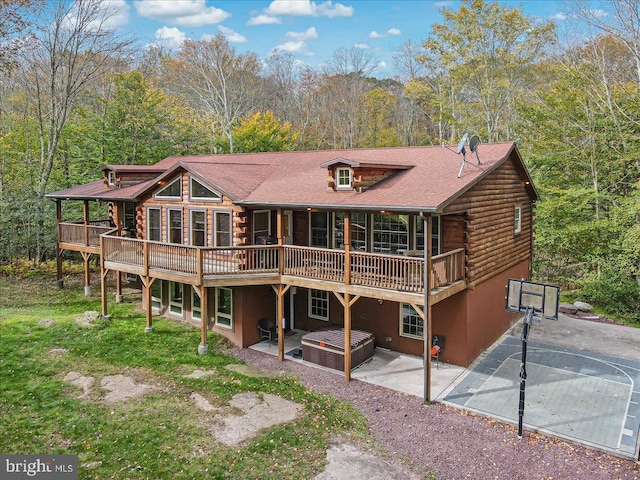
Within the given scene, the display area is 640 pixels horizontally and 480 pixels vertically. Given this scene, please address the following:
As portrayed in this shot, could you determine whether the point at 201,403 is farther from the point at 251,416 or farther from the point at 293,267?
the point at 293,267

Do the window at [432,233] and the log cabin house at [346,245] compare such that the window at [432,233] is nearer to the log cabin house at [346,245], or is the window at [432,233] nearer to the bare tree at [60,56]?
the log cabin house at [346,245]

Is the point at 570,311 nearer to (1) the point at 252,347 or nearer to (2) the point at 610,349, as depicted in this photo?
(2) the point at 610,349

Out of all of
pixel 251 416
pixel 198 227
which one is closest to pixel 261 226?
pixel 198 227

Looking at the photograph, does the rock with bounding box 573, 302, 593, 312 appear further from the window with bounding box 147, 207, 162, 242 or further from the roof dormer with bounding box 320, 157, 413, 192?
the window with bounding box 147, 207, 162, 242

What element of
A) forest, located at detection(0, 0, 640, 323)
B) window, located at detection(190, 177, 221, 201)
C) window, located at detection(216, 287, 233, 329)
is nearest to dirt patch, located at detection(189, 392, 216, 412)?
window, located at detection(216, 287, 233, 329)

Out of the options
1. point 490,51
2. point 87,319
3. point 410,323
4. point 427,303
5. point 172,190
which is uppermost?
point 490,51

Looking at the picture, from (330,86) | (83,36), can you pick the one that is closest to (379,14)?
(330,86)
